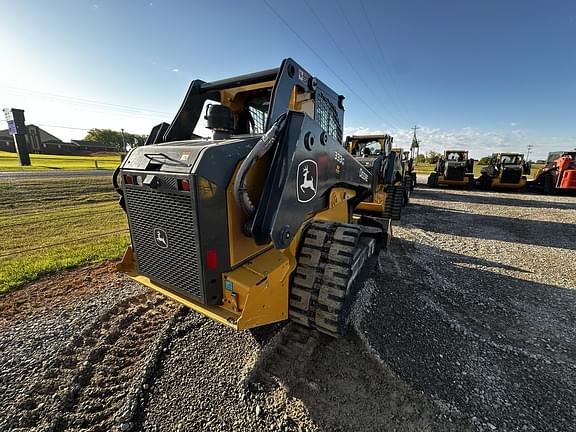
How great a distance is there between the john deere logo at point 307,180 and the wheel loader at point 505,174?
18071mm

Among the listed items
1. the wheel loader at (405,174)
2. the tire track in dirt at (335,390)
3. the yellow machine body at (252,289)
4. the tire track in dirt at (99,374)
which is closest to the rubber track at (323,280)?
the yellow machine body at (252,289)

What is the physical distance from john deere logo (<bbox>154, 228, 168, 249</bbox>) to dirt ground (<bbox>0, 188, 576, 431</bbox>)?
1.04m

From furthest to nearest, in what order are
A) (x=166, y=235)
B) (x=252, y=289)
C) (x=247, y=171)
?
(x=166, y=235) < (x=252, y=289) < (x=247, y=171)

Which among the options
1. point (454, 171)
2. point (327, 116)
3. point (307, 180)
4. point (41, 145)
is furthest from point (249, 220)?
point (41, 145)

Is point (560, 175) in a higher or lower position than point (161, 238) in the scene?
lower

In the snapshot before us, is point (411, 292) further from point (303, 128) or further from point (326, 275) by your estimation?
point (303, 128)

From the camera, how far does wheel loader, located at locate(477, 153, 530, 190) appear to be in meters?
15.9

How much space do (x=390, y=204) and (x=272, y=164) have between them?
651 cm

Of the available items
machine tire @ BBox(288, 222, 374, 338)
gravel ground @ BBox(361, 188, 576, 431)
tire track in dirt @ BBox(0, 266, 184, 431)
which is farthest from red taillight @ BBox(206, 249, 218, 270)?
gravel ground @ BBox(361, 188, 576, 431)

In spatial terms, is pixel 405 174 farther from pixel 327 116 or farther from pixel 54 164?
pixel 54 164

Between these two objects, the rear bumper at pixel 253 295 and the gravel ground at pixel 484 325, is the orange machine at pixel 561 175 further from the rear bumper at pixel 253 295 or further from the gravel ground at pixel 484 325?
the rear bumper at pixel 253 295

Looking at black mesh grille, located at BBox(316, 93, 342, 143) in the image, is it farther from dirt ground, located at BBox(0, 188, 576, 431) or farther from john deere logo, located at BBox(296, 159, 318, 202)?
dirt ground, located at BBox(0, 188, 576, 431)

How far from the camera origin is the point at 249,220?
7.48ft

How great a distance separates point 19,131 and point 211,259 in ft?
114
